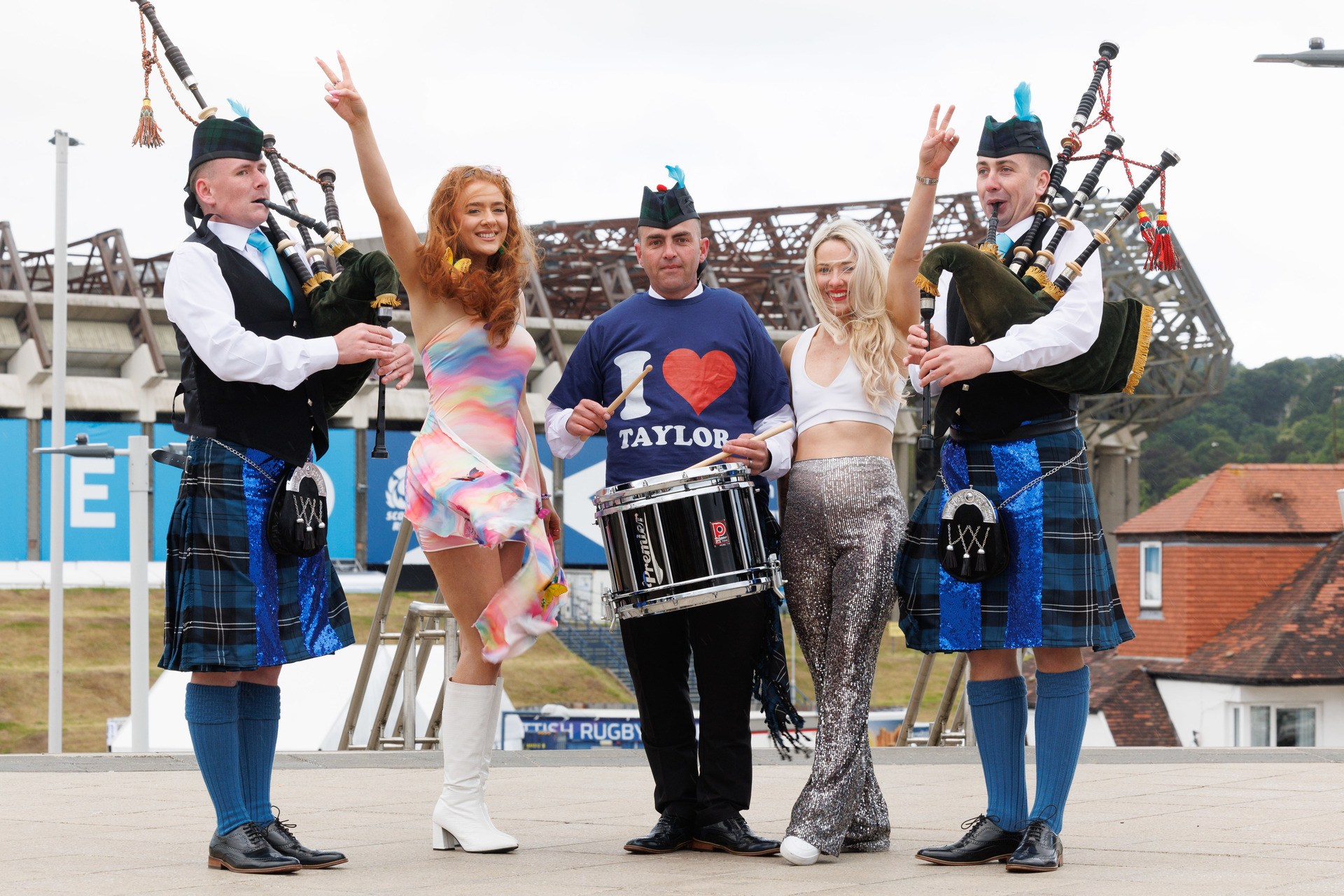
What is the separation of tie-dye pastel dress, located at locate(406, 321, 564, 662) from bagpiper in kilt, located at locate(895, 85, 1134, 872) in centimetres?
111

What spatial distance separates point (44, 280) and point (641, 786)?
147 feet

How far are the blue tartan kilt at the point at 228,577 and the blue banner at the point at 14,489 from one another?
38.6 metres

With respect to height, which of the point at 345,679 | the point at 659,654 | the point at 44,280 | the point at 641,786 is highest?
the point at 44,280

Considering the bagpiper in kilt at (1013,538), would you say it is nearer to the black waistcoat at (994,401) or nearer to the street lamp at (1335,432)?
the black waistcoat at (994,401)

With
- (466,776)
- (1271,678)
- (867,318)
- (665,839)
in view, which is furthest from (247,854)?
(1271,678)

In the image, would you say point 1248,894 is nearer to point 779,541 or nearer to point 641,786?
point 779,541

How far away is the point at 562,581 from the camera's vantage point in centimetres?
485

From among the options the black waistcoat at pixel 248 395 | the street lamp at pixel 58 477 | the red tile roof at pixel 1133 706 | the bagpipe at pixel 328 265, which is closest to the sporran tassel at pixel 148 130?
the bagpipe at pixel 328 265

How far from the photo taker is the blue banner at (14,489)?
40062mm

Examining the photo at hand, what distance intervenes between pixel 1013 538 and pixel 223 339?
227 cm

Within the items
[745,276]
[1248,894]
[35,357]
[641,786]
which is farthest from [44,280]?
[1248,894]

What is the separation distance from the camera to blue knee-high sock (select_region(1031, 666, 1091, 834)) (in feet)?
14.5

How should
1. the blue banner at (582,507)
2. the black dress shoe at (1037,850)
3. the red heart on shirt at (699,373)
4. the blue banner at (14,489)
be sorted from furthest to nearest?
the blue banner at (582,507) < the blue banner at (14,489) < the red heart on shirt at (699,373) < the black dress shoe at (1037,850)

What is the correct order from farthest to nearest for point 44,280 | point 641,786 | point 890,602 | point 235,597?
1. point 44,280
2. point 641,786
3. point 890,602
4. point 235,597
